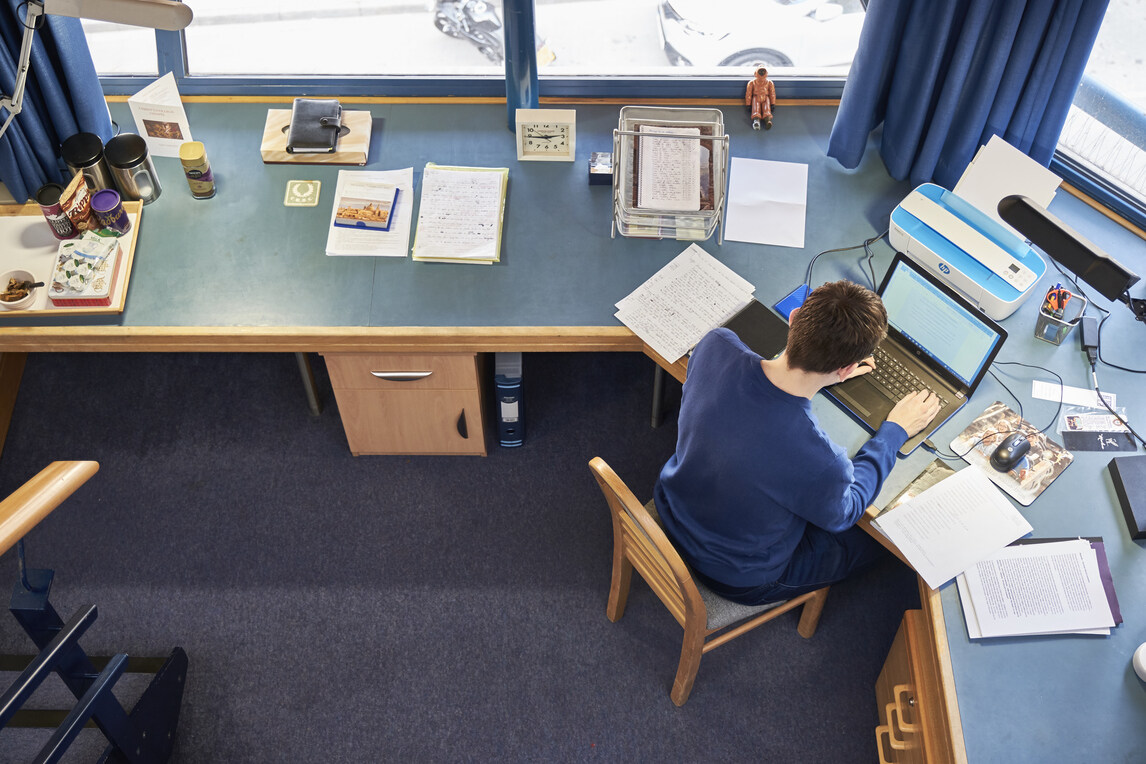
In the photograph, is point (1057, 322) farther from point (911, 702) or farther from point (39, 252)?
point (39, 252)

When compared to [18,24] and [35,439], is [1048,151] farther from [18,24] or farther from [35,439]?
[35,439]

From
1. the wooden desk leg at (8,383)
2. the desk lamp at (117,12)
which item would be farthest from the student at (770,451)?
the wooden desk leg at (8,383)

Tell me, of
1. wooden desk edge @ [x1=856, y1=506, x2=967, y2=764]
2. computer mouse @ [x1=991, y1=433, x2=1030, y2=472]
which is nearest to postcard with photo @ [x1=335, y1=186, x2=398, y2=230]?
wooden desk edge @ [x1=856, y1=506, x2=967, y2=764]

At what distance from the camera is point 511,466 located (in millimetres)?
2682

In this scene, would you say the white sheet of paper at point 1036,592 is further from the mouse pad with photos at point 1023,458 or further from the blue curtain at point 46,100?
the blue curtain at point 46,100

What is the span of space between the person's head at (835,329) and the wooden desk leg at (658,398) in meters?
0.92

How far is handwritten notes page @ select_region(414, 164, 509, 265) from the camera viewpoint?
222 centimetres

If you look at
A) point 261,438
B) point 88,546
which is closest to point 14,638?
point 88,546

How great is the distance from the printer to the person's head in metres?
0.54

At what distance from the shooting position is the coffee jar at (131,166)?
222cm

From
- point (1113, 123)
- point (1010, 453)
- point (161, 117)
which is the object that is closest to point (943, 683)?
point (1010, 453)

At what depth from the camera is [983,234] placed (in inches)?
81.9

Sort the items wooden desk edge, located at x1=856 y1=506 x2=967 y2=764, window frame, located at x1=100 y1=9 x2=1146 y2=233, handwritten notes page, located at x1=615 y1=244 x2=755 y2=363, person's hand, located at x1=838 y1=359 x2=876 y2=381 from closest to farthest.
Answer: wooden desk edge, located at x1=856 y1=506 x2=967 y2=764 < person's hand, located at x1=838 y1=359 x2=876 y2=381 < handwritten notes page, located at x1=615 y1=244 x2=755 y2=363 < window frame, located at x1=100 y1=9 x2=1146 y2=233

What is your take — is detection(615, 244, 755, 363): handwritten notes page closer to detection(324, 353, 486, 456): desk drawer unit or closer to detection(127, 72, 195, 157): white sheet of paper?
detection(324, 353, 486, 456): desk drawer unit
